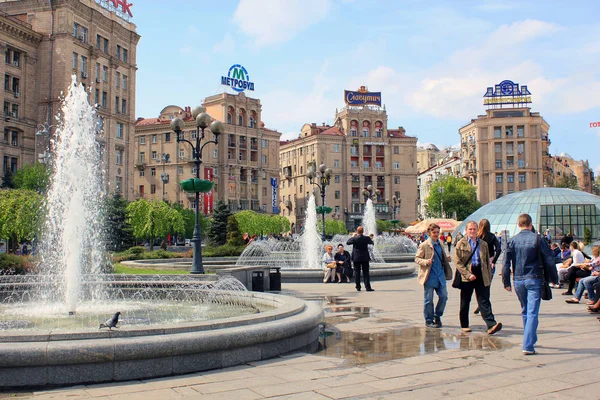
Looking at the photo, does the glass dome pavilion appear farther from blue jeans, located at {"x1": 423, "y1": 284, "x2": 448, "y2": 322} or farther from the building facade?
the building facade

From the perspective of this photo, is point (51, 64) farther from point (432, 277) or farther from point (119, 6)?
point (432, 277)

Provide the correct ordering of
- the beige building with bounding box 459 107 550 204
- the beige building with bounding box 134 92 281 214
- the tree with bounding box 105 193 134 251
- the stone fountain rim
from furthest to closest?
the beige building with bounding box 459 107 550 204 < the beige building with bounding box 134 92 281 214 < the tree with bounding box 105 193 134 251 < the stone fountain rim

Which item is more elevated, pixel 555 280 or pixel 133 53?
pixel 133 53

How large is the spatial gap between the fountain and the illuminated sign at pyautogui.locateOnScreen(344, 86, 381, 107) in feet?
250

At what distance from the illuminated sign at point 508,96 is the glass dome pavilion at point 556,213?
44.5 meters

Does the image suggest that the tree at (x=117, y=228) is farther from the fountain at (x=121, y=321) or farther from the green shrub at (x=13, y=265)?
the fountain at (x=121, y=321)

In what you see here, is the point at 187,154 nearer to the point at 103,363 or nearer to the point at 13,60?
the point at 13,60

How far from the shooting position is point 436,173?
108188mm

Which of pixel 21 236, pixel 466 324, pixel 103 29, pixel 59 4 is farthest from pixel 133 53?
pixel 466 324

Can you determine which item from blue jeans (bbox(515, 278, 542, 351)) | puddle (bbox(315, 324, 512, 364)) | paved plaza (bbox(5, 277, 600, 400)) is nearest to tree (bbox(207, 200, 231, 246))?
puddle (bbox(315, 324, 512, 364))

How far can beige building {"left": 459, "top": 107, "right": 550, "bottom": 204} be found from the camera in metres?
85.6

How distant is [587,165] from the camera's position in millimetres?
134375

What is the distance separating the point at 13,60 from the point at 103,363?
164ft

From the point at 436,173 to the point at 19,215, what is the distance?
296 ft
